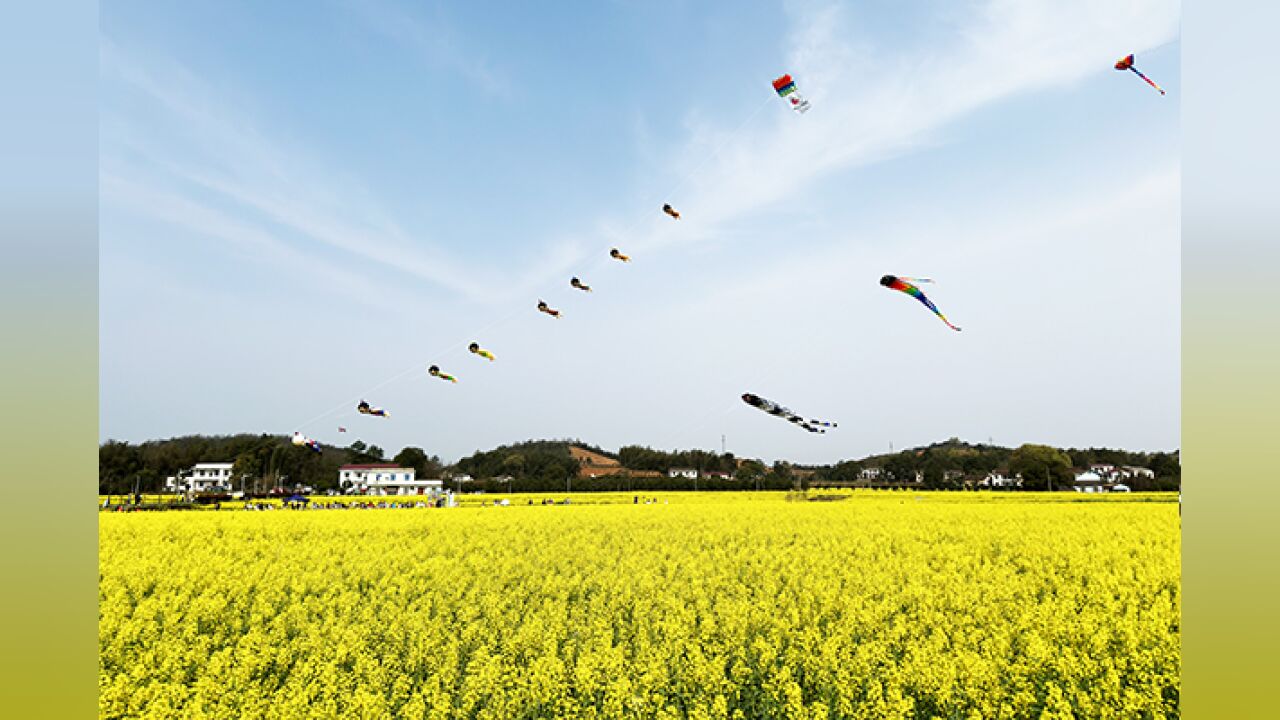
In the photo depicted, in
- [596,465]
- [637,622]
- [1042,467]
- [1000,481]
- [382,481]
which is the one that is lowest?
[382,481]

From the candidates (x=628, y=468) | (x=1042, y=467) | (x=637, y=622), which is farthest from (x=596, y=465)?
(x=637, y=622)

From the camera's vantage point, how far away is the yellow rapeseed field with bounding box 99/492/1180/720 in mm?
7668

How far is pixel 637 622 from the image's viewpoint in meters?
10.4

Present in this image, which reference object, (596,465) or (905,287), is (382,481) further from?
(905,287)

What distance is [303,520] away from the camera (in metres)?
20.0

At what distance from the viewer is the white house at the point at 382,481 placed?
65.2 m

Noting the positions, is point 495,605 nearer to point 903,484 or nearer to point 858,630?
point 858,630

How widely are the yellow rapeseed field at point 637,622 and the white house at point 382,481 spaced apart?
151 ft

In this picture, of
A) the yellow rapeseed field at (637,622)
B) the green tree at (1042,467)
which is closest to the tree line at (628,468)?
the green tree at (1042,467)

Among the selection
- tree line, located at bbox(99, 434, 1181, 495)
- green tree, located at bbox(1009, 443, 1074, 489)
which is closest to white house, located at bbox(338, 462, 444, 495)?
tree line, located at bbox(99, 434, 1181, 495)

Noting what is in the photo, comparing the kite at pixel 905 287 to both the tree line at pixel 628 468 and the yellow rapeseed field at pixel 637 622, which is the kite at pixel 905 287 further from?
the tree line at pixel 628 468

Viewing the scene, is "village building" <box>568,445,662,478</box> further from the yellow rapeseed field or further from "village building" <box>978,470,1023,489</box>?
the yellow rapeseed field

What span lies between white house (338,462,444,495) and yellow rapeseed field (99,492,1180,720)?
4589cm

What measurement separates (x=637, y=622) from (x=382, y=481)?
6559 cm
